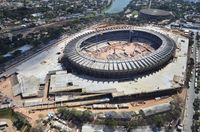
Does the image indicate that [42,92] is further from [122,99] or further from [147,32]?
[147,32]

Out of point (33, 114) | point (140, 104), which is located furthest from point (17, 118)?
point (140, 104)

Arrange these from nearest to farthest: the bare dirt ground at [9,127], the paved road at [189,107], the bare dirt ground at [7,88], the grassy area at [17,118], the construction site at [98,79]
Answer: the paved road at [189,107] < the grassy area at [17,118] < the bare dirt ground at [9,127] < the construction site at [98,79] < the bare dirt ground at [7,88]

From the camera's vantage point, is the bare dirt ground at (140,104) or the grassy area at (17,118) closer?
the grassy area at (17,118)

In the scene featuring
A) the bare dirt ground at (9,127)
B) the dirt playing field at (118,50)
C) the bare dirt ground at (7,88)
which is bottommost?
the bare dirt ground at (9,127)

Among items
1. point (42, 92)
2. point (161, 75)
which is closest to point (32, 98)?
point (42, 92)

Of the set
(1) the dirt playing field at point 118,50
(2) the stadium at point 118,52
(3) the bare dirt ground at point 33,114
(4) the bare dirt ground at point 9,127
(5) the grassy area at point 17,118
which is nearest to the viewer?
(5) the grassy area at point 17,118

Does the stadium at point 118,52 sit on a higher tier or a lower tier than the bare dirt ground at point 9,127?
higher

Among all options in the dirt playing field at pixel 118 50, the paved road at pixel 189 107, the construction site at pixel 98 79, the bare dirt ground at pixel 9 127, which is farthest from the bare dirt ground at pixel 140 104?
the dirt playing field at pixel 118 50

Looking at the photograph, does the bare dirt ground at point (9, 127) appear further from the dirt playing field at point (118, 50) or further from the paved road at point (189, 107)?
the paved road at point (189, 107)
